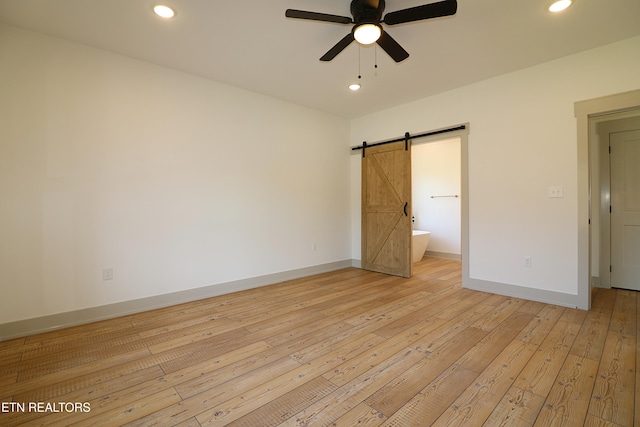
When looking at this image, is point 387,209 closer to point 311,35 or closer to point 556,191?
point 556,191

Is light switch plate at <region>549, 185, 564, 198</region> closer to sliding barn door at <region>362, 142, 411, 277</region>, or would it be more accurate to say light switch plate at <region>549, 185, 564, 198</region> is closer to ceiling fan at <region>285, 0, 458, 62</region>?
sliding barn door at <region>362, 142, 411, 277</region>

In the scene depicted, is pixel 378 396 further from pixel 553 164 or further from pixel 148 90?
pixel 148 90

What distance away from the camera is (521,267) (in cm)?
351

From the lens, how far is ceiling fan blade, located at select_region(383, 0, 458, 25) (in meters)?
1.87

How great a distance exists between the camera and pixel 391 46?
237 centimetres

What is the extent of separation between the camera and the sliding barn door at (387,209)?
4641 mm

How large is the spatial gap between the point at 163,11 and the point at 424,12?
83.0 inches

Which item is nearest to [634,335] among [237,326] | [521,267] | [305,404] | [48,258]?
[521,267]

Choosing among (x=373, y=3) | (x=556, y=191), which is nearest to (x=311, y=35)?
(x=373, y=3)

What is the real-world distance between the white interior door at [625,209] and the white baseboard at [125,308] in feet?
15.1

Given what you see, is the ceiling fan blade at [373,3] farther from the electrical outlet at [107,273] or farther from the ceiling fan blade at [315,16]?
the electrical outlet at [107,273]

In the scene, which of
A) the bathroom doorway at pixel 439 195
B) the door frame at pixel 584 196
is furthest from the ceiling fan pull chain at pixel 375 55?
the bathroom doorway at pixel 439 195

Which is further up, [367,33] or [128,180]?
[367,33]

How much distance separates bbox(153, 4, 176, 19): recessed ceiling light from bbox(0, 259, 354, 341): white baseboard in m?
2.85
